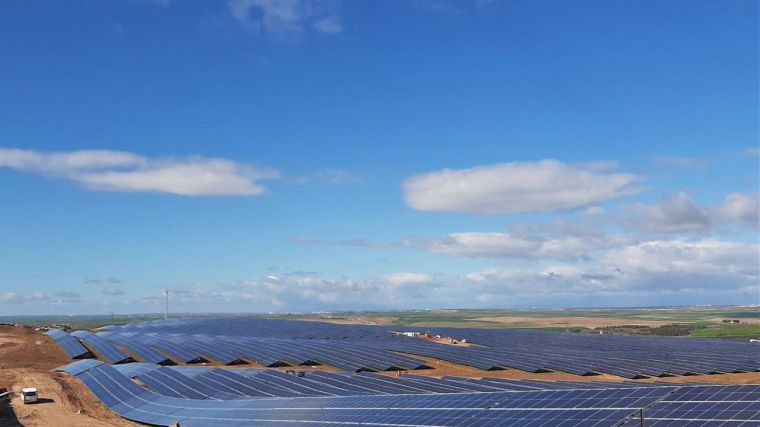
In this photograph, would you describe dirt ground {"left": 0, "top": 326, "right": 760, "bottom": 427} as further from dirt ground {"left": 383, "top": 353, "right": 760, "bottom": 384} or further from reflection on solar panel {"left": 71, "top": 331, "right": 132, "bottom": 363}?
reflection on solar panel {"left": 71, "top": 331, "right": 132, "bottom": 363}

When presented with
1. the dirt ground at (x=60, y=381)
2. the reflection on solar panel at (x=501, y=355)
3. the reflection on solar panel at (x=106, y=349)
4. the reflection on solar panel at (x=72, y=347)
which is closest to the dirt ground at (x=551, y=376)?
the dirt ground at (x=60, y=381)

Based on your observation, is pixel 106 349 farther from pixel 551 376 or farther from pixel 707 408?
pixel 707 408

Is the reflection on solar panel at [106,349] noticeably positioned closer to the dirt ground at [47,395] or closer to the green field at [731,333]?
the dirt ground at [47,395]

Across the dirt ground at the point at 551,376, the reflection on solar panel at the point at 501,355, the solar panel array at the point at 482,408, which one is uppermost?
the solar panel array at the point at 482,408

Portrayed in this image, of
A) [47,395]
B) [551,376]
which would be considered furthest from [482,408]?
[47,395]

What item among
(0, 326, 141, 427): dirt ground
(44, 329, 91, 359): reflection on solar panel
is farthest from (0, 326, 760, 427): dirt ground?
(44, 329, 91, 359): reflection on solar panel

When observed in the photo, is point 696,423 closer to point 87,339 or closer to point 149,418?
point 149,418
